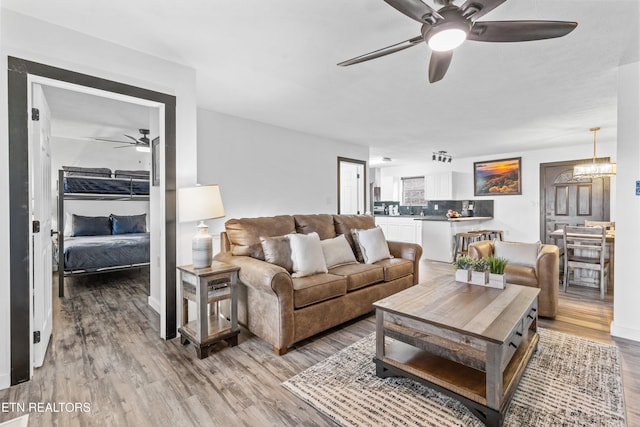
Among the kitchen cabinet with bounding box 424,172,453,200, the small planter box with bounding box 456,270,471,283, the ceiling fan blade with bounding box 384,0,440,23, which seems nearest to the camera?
the ceiling fan blade with bounding box 384,0,440,23

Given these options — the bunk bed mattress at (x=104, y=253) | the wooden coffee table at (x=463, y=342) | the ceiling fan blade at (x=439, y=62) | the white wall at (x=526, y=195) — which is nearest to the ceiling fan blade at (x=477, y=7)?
the ceiling fan blade at (x=439, y=62)

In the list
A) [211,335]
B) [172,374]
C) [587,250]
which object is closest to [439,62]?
[211,335]

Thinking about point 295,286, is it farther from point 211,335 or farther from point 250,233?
point 250,233

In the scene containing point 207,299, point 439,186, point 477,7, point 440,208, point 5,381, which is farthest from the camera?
point 440,208

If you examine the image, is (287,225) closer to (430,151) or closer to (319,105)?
(319,105)

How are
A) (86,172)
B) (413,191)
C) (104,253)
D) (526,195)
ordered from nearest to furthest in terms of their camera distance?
(104,253) < (86,172) < (526,195) < (413,191)

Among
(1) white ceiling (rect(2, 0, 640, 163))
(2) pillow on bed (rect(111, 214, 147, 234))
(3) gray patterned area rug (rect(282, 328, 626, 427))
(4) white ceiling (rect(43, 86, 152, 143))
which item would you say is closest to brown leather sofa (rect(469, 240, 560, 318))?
(3) gray patterned area rug (rect(282, 328, 626, 427))

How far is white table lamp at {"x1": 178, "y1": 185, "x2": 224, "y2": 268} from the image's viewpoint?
245 centimetres

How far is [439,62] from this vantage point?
75.0 inches

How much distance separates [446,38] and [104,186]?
5723 mm

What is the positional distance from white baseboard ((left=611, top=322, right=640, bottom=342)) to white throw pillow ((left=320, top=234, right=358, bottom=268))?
2.45 meters

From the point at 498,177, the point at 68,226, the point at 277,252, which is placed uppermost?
the point at 498,177

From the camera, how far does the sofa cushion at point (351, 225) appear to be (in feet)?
12.5

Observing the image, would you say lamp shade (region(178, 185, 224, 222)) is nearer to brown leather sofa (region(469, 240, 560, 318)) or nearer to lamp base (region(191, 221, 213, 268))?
Answer: lamp base (region(191, 221, 213, 268))
